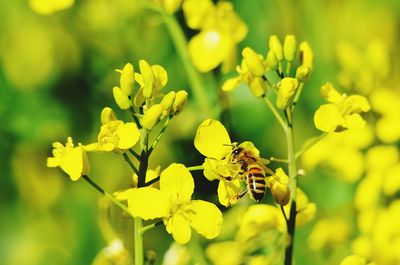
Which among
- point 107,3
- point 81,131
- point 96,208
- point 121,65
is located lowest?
point 96,208

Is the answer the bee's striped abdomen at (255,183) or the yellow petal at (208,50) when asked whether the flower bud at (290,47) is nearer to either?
the bee's striped abdomen at (255,183)

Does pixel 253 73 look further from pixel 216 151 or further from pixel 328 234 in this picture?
pixel 328 234

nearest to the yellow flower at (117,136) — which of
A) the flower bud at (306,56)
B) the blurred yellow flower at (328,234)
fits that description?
the flower bud at (306,56)

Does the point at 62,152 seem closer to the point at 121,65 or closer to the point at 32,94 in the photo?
the point at 121,65

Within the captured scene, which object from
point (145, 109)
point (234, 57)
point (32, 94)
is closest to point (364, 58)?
point (234, 57)

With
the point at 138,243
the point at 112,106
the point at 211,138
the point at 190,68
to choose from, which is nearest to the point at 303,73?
the point at 211,138

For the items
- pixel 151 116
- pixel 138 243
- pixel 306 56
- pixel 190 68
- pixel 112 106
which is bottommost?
pixel 138 243
